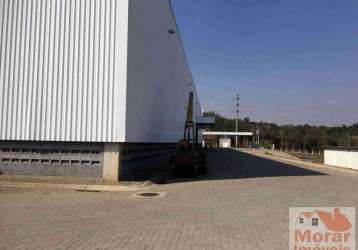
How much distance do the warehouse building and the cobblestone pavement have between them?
10.2ft

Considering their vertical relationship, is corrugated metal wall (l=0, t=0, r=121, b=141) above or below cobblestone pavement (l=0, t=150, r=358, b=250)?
above

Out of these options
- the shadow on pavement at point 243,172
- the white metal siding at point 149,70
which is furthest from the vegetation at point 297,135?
the white metal siding at point 149,70

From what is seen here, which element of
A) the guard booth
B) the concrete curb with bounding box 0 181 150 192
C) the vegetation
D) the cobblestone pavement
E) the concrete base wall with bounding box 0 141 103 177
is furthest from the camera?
the guard booth

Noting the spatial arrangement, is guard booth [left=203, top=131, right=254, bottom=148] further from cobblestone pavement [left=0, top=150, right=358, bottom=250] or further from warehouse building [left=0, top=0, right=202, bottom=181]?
cobblestone pavement [left=0, top=150, right=358, bottom=250]

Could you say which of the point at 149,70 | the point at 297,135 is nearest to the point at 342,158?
the point at 149,70

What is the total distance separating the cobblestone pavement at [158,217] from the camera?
26.2ft

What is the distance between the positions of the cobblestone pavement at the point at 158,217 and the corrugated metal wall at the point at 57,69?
12.0 feet

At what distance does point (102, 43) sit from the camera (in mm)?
18453

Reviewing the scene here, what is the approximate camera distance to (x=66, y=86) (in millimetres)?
18578

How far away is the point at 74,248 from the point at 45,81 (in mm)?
12707

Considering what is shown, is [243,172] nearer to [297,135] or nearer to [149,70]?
[149,70]

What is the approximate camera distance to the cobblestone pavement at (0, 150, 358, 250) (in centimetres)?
800

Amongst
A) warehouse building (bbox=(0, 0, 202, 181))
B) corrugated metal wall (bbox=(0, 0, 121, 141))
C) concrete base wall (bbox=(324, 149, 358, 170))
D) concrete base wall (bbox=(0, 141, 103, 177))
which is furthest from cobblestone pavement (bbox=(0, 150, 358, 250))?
concrete base wall (bbox=(324, 149, 358, 170))

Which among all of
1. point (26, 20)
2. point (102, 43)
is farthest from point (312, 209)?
point (26, 20)
